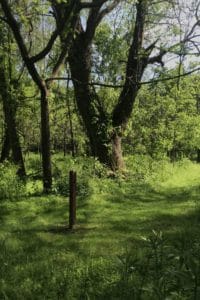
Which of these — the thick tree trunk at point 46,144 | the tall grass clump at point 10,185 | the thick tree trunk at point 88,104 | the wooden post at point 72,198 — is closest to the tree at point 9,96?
the tall grass clump at point 10,185

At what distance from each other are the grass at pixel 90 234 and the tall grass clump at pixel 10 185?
234 mm

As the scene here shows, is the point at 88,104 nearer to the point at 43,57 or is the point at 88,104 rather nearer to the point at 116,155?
the point at 116,155

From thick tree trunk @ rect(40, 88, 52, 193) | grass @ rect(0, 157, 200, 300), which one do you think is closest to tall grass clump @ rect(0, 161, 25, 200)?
grass @ rect(0, 157, 200, 300)

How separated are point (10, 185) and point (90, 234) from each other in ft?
14.4

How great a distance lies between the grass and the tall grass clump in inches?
9.2

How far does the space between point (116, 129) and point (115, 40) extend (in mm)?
5124

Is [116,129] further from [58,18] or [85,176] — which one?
[58,18]

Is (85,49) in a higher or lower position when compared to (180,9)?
lower

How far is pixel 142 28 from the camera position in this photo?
16.7 m

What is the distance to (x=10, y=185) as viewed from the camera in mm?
12031

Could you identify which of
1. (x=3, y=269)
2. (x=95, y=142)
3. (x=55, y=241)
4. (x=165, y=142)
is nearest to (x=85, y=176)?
(x=95, y=142)

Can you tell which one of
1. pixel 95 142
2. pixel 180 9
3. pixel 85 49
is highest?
pixel 180 9

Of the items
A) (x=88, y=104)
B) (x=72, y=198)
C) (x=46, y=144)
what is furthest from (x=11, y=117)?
(x=72, y=198)

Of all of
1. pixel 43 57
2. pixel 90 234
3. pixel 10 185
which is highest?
pixel 43 57
